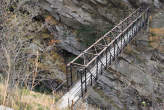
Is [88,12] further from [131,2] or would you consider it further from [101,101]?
[101,101]

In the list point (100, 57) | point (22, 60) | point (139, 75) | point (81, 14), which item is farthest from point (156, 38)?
point (22, 60)

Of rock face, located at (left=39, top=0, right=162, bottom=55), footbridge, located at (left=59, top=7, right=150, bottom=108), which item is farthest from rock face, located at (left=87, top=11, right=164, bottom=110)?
rock face, located at (left=39, top=0, right=162, bottom=55)

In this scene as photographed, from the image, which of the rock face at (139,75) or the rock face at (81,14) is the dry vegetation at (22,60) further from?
the rock face at (139,75)

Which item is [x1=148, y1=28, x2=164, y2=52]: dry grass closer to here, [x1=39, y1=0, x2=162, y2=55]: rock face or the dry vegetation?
[x1=39, y1=0, x2=162, y2=55]: rock face

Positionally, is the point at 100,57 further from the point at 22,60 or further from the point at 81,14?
the point at 81,14

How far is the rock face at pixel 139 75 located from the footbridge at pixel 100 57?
2.17 ft

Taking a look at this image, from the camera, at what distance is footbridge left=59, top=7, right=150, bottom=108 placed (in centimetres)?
575

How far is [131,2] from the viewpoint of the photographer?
10602mm

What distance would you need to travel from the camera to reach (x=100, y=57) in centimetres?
836

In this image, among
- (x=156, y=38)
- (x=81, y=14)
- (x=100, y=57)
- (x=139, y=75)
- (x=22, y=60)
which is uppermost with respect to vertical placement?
(x=81, y=14)

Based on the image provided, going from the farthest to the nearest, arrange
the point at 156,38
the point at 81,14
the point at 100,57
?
the point at 81,14 → the point at 156,38 → the point at 100,57

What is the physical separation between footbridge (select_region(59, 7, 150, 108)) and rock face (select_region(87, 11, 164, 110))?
26.0 inches

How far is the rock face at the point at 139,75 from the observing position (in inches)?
354

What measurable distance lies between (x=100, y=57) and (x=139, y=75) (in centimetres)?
246
